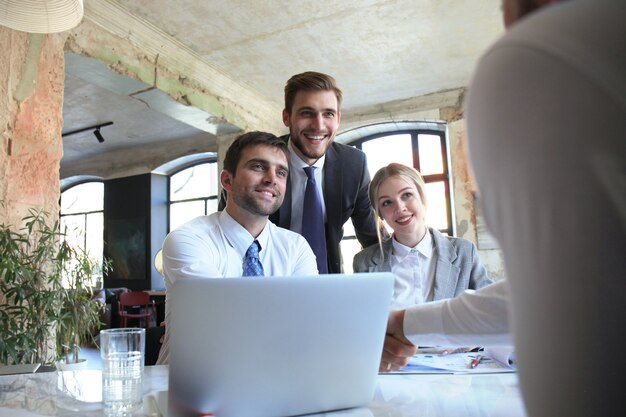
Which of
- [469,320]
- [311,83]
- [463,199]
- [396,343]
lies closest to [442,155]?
[463,199]

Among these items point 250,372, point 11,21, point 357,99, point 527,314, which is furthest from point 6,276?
point 357,99

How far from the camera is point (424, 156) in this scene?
706cm

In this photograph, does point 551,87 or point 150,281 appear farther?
point 150,281

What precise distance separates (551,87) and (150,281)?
917 centimetres

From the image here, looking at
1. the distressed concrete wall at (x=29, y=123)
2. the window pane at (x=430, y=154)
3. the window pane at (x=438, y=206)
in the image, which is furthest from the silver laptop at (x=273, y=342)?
the window pane at (x=430, y=154)

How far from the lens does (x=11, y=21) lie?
1936 mm

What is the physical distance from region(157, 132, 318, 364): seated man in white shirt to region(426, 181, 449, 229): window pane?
4.98 meters

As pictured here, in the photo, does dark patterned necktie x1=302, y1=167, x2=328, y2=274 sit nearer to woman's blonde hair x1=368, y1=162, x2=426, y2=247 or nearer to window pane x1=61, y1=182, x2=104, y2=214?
woman's blonde hair x1=368, y1=162, x2=426, y2=247

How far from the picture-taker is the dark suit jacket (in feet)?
7.73

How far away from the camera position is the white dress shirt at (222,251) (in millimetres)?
1592

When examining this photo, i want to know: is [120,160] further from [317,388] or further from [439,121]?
[317,388]

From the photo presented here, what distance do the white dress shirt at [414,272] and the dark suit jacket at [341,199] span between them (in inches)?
11.6

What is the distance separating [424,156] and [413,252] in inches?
201

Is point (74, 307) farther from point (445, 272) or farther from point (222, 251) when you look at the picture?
point (445, 272)
